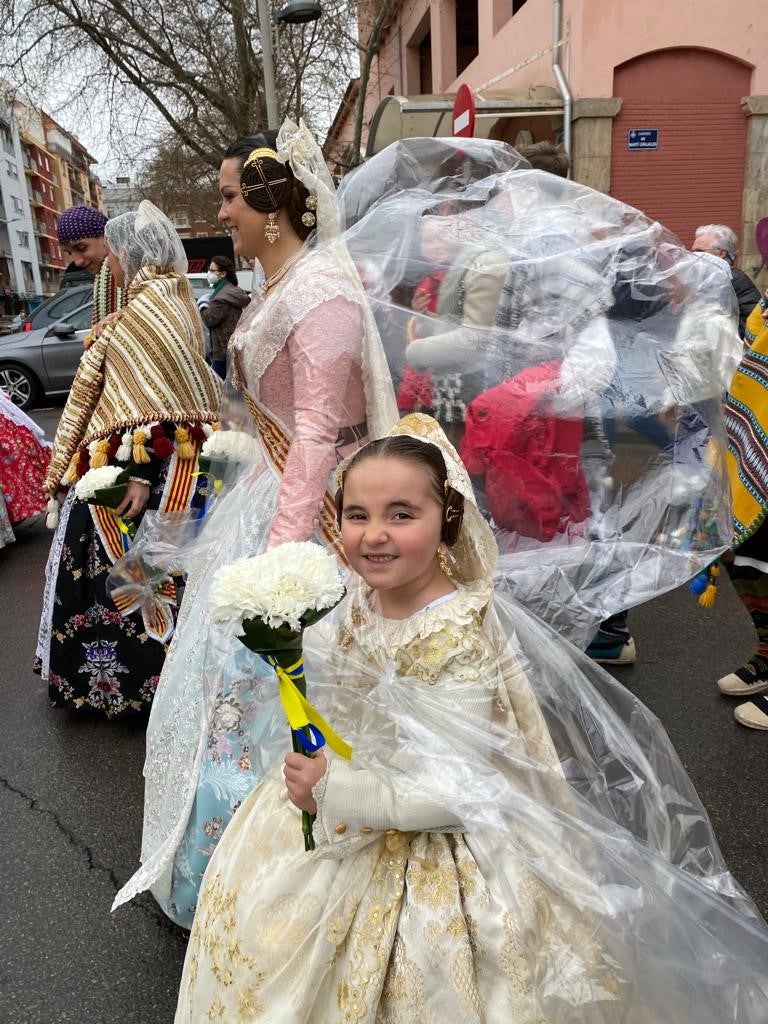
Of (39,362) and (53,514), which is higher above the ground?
(53,514)

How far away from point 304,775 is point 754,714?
2.27 m

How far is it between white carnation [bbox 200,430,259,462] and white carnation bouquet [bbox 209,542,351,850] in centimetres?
96

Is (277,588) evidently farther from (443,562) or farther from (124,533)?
(124,533)

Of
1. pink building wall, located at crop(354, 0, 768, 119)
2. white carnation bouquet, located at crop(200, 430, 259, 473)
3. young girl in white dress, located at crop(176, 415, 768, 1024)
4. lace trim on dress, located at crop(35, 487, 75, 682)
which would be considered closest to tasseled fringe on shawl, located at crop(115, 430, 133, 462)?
lace trim on dress, located at crop(35, 487, 75, 682)

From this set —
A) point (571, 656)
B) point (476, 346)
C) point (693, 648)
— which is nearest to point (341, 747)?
point (571, 656)

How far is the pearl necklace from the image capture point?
204 centimetres

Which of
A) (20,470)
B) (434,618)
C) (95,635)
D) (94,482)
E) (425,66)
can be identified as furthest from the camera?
(425,66)

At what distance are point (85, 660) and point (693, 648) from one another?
2615mm

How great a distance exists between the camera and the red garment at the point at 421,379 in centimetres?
245

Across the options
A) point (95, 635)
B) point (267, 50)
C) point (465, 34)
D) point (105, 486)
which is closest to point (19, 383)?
point (267, 50)

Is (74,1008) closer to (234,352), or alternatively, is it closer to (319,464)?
(319,464)

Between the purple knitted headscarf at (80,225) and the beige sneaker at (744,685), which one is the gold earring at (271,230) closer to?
the purple knitted headscarf at (80,225)

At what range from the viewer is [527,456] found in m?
2.49

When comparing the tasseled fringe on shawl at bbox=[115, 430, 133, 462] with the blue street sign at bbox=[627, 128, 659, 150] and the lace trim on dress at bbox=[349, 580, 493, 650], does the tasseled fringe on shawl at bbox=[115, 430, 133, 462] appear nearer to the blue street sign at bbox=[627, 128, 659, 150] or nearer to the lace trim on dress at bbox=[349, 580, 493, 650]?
the lace trim on dress at bbox=[349, 580, 493, 650]
